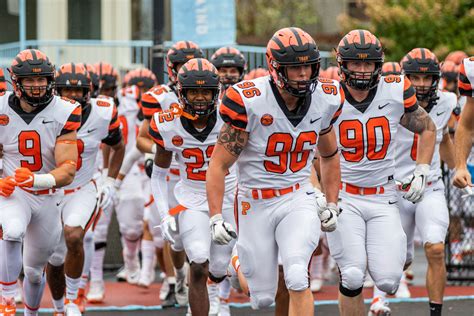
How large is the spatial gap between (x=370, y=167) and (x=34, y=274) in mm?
2621

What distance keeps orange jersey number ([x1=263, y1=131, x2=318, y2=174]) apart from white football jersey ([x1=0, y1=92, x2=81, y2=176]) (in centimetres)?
178

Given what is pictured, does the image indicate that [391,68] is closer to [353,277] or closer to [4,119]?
[353,277]

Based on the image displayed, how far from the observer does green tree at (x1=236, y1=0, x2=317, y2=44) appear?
27156mm

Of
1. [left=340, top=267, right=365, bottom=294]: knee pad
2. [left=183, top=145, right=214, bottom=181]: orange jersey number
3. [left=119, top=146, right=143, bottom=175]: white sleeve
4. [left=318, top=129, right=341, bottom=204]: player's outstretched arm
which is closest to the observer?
[left=318, top=129, right=341, bottom=204]: player's outstretched arm

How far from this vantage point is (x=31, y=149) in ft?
26.1

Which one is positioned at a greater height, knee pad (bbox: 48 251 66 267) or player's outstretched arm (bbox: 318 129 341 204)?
player's outstretched arm (bbox: 318 129 341 204)

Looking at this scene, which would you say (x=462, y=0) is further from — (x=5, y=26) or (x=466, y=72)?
(x=466, y=72)

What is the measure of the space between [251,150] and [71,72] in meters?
2.69

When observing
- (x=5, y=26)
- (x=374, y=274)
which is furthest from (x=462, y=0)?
(x=374, y=274)

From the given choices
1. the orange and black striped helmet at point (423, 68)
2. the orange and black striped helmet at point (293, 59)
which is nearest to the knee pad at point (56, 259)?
the orange and black striped helmet at point (293, 59)

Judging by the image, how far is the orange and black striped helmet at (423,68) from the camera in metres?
8.66

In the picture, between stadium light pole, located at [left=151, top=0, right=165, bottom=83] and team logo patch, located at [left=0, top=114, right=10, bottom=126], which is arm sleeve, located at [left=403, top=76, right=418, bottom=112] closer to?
team logo patch, located at [left=0, top=114, right=10, bottom=126]

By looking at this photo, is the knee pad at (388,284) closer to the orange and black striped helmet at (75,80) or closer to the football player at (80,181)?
the football player at (80,181)

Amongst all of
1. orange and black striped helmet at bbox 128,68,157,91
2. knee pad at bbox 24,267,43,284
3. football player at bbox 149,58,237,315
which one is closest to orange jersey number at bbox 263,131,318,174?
football player at bbox 149,58,237,315
